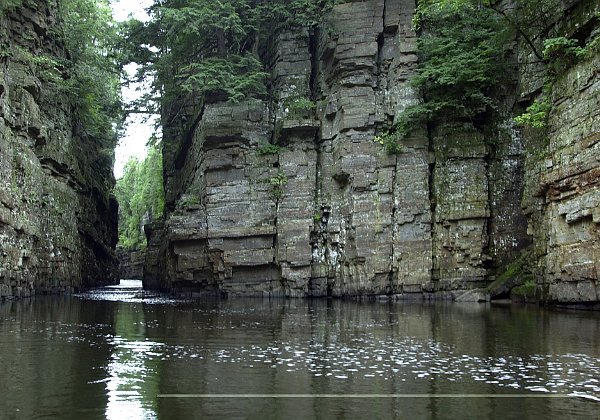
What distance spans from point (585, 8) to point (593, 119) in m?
4.54

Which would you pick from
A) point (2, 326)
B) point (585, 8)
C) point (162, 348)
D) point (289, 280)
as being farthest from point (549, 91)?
point (2, 326)

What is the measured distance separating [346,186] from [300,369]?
25.2 metres

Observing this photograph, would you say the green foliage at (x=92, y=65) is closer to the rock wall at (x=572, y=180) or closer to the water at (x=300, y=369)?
the water at (x=300, y=369)

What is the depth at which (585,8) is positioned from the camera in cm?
2284

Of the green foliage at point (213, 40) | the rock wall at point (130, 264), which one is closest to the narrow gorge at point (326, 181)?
the green foliage at point (213, 40)

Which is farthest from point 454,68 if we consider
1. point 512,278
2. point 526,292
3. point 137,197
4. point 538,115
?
point 137,197

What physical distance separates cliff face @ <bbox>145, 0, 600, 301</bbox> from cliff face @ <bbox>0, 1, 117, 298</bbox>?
24.9 feet

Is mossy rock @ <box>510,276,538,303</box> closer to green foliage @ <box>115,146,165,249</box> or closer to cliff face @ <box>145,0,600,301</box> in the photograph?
cliff face @ <box>145,0,600,301</box>

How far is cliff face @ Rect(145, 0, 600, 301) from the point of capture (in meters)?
32.7

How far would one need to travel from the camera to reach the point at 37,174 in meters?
34.4

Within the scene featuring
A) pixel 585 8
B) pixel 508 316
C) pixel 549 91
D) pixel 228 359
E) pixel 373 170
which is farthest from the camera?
pixel 373 170

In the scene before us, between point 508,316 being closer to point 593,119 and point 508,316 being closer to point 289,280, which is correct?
point 593,119

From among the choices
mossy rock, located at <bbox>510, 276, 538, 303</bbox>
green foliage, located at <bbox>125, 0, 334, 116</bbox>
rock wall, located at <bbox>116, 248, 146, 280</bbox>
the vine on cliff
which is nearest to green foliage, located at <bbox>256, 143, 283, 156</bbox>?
green foliage, located at <bbox>125, 0, 334, 116</bbox>

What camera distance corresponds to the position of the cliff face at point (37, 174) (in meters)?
29.4
